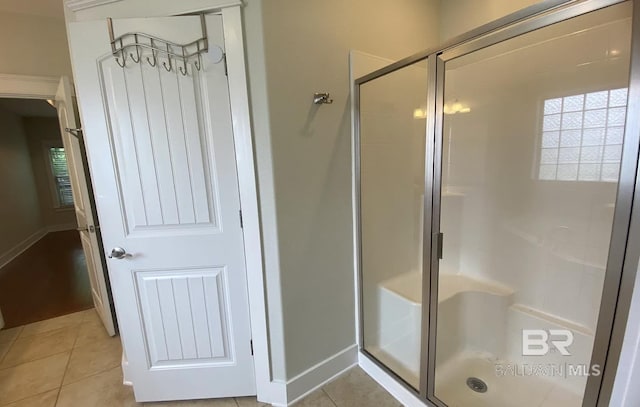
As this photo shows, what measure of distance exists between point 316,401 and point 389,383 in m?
0.45

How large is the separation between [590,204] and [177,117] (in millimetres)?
2248

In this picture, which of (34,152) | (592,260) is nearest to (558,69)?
(592,260)

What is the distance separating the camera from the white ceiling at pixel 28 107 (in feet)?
15.0

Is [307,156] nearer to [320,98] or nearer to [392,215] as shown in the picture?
[320,98]

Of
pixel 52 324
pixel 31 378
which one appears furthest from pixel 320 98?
pixel 52 324

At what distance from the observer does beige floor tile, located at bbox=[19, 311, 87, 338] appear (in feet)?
7.96

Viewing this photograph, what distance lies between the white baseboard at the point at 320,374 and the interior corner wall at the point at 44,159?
7.08 meters

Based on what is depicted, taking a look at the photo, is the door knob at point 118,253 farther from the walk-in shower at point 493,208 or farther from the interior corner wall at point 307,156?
the walk-in shower at point 493,208

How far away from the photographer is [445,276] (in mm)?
2041

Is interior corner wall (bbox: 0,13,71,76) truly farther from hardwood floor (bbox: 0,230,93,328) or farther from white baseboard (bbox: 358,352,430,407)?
white baseboard (bbox: 358,352,430,407)

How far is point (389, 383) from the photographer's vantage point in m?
1.71

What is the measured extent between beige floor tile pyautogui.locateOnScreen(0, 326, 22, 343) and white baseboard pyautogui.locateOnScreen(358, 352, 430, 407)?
2.86 m

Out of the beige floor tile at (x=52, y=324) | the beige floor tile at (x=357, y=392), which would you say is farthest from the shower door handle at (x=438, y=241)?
the beige floor tile at (x=52, y=324)

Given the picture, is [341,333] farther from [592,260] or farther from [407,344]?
[592,260]
